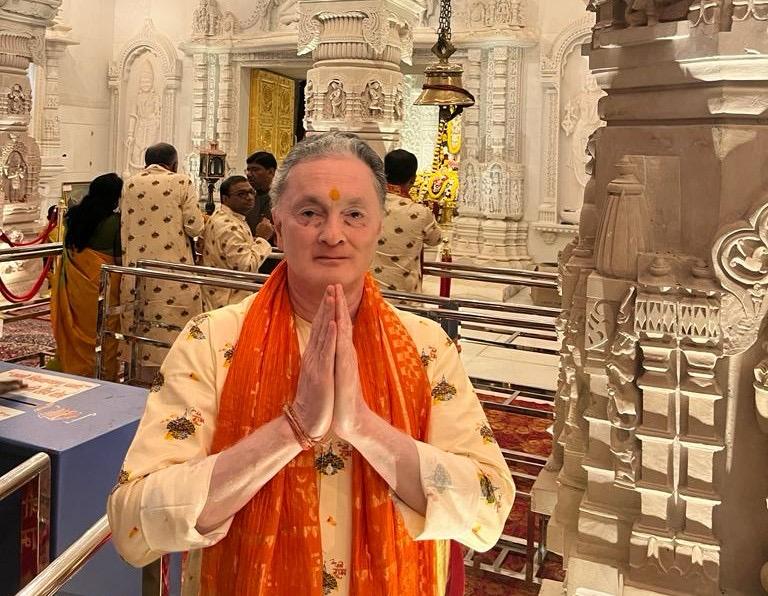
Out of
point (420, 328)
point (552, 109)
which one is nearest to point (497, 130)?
point (552, 109)

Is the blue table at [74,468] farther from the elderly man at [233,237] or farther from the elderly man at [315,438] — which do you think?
the elderly man at [233,237]

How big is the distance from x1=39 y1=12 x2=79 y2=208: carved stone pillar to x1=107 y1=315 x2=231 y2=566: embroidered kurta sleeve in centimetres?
1103

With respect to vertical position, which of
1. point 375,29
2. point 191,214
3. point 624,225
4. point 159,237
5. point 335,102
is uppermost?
point 375,29

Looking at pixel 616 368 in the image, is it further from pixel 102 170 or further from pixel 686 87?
pixel 102 170

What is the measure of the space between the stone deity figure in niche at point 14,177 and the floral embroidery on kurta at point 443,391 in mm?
6602

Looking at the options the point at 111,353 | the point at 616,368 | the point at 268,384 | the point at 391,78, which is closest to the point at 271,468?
Result: the point at 268,384

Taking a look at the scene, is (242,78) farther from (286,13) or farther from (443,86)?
(443,86)

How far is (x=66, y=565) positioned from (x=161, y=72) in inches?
464

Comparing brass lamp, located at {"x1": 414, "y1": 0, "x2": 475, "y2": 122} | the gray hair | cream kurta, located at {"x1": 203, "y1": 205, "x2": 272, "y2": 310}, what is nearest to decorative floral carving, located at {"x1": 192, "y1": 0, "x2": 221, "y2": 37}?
brass lamp, located at {"x1": 414, "y1": 0, "x2": 475, "y2": 122}

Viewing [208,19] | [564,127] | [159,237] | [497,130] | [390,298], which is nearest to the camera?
[390,298]

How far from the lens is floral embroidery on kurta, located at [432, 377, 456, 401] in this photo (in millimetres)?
1271

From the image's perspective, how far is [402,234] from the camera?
4.34 meters

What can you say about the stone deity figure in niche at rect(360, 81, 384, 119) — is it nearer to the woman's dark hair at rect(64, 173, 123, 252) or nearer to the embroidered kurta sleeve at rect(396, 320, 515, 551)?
the woman's dark hair at rect(64, 173, 123, 252)

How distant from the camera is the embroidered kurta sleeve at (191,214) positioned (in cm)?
433
